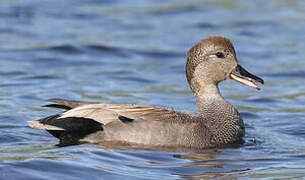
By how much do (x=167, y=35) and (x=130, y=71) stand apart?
3421mm

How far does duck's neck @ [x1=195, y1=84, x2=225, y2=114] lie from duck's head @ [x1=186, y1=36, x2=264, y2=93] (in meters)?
0.08

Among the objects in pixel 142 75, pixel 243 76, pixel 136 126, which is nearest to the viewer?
pixel 136 126

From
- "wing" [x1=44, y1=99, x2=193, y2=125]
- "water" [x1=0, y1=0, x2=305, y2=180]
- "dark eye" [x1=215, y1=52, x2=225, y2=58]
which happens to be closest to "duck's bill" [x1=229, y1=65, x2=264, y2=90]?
"dark eye" [x1=215, y1=52, x2=225, y2=58]

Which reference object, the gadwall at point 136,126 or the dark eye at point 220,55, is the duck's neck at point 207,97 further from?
the dark eye at point 220,55

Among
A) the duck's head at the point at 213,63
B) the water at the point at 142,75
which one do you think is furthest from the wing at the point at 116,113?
the duck's head at the point at 213,63

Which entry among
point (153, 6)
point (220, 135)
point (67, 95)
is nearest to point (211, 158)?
point (220, 135)

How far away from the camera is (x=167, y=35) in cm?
1938

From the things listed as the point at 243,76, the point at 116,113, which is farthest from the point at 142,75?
the point at 116,113

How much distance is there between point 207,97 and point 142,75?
16.8 ft

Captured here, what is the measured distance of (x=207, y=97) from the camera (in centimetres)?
1076

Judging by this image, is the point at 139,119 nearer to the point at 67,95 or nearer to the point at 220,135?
the point at 220,135

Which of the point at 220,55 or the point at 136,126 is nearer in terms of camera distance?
the point at 136,126

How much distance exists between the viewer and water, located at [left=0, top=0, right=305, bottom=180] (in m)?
9.12

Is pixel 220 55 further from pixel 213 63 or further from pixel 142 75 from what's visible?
pixel 142 75
